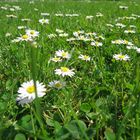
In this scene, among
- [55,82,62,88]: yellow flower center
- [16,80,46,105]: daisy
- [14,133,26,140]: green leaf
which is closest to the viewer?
[14,133,26,140]: green leaf

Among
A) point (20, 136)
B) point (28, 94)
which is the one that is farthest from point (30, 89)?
point (20, 136)

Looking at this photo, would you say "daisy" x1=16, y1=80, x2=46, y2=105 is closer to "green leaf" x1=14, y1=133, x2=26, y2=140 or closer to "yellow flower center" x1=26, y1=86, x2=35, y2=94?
"yellow flower center" x1=26, y1=86, x2=35, y2=94

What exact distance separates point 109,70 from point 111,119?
1083mm

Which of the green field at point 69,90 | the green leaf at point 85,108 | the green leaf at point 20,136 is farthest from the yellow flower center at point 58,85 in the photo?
the green leaf at point 20,136

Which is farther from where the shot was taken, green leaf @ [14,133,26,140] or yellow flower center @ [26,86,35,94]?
yellow flower center @ [26,86,35,94]

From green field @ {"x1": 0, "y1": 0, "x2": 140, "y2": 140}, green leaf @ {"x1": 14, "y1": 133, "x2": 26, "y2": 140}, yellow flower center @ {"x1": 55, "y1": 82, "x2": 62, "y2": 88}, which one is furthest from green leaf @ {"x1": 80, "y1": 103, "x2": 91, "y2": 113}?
green leaf @ {"x1": 14, "y1": 133, "x2": 26, "y2": 140}

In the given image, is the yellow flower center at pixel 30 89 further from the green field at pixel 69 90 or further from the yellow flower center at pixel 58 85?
the yellow flower center at pixel 58 85

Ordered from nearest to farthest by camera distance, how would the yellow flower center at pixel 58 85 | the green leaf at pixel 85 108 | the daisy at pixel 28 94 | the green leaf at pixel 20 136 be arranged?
1. the green leaf at pixel 20 136
2. the daisy at pixel 28 94
3. the green leaf at pixel 85 108
4. the yellow flower center at pixel 58 85

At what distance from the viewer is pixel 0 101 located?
76.7 inches

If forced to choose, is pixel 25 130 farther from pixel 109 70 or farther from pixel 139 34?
pixel 139 34

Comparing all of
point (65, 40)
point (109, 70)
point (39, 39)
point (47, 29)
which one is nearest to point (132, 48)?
point (109, 70)

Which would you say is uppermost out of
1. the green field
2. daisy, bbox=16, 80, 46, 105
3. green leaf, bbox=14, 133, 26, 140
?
daisy, bbox=16, 80, 46, 105

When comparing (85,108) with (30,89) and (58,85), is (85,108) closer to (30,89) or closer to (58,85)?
(58,85)

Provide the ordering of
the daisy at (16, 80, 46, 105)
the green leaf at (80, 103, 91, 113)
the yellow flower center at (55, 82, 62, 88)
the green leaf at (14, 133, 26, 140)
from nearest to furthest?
the green leaf at (14, 133, 26, 140) → the daisy at (16, 80, 46, 105) → the green leaf at (80, 103, 91, 113) → the yellow flower center at (55, 82, 62, 88)
